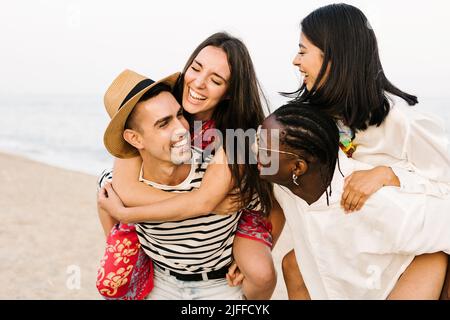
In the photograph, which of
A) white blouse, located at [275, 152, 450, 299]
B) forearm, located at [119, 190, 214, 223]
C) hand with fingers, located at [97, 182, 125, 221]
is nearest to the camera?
white blouse, located at [275, 152, 450, 299]

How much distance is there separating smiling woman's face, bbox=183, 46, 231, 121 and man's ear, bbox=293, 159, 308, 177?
2.39 feet

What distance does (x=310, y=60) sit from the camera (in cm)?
292

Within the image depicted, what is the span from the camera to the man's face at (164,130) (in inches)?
112

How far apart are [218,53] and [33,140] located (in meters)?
18.8

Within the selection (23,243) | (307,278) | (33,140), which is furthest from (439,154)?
(33,140)

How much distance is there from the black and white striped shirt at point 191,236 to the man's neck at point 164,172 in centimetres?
4

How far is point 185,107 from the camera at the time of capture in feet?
10.2

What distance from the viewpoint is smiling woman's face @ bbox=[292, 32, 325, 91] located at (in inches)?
115

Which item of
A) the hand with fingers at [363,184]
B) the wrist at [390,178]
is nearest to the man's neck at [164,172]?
the hand with fingers at [363,184]

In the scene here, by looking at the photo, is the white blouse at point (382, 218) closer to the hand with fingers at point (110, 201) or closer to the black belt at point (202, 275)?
the black belt at point (202, 275)

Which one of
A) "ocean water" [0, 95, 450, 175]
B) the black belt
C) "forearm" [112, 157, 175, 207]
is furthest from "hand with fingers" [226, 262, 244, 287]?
"ocean water" [0, 95, 450, 175]

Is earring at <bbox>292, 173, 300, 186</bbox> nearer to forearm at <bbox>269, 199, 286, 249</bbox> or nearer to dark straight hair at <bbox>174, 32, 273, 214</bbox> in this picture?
dark straight hair at <bbox>174, 32, 273, 214</bbox>
